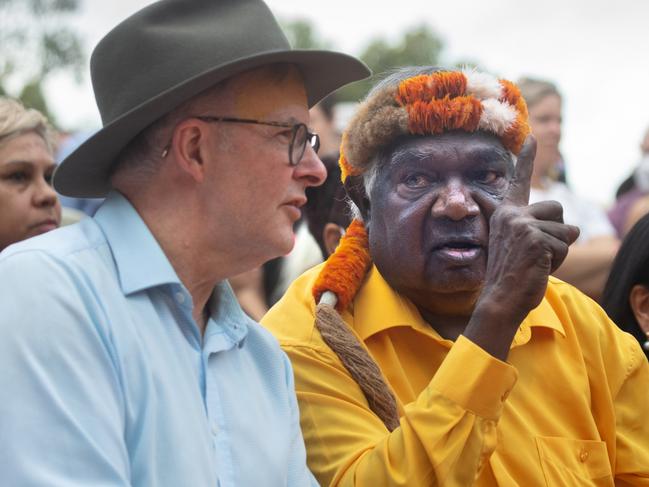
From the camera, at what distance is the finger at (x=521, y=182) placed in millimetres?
3139

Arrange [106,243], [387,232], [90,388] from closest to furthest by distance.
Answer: [90,388]
[106,243]
[387,232]

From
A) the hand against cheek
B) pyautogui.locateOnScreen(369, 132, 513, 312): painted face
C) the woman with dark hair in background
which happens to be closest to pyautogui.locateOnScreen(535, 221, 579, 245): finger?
the hand against cheek

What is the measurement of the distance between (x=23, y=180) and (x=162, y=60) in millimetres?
2026

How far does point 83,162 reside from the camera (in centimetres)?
270

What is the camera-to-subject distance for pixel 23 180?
14.6 feet

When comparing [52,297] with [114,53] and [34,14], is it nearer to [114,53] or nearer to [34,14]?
[114,53]

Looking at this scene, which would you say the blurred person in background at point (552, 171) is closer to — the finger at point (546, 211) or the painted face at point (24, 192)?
the painted face at point (24, 192)

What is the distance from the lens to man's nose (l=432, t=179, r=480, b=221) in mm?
3262

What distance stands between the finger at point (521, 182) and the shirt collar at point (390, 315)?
458 mm

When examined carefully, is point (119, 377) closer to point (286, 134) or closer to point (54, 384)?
point (54, 384)

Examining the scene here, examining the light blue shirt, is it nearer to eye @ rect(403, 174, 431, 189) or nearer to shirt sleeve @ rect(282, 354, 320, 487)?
shirt sleeve @ rect(282, 354, 320, 487)

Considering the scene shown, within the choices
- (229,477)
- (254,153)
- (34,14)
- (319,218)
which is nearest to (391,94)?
(254,153)

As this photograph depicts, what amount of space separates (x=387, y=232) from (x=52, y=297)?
134 centimetres

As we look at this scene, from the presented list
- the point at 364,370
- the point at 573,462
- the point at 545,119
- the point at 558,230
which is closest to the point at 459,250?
the point at 558,230
